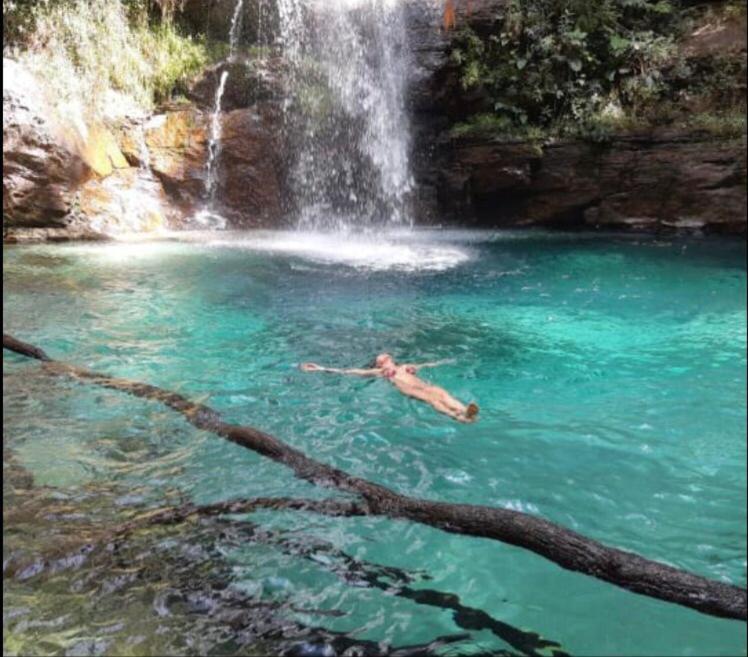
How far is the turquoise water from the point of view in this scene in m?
2.69

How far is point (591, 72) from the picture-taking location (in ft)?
43.0

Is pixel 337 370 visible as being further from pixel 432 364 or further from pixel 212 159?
pixel 212 159

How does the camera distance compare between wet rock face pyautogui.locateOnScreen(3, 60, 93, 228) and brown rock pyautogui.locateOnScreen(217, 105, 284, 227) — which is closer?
wet rock face pyautogui.locateOnScreen(3, 60, 93, 228)

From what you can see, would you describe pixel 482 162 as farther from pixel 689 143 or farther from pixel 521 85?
pixel 689 143

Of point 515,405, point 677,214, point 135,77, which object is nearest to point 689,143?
point 677,214

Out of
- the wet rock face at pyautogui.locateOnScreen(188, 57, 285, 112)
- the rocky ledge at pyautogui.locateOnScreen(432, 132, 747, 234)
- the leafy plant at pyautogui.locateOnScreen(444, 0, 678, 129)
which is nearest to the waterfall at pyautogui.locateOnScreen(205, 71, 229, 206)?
the wet rock face at pyautogui.locateOnScreen(188, 57, 285, 112)

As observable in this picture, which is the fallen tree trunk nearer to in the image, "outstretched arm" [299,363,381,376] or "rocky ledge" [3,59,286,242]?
"outstretched arm" [299,363,381,376]

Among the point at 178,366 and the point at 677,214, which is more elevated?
the point at 677,214

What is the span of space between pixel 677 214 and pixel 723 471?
8234mm

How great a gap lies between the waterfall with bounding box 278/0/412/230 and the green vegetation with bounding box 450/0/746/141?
1.50m

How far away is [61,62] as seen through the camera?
484 inches

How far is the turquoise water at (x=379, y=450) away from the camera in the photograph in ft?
8.81

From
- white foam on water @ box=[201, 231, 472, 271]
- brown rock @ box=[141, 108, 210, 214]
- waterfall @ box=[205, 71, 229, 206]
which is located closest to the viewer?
white foam on water @ box=[201, 231, 472, 271]

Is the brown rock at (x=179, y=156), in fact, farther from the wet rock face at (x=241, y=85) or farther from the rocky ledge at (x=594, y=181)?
the rocky ledge at (x=594, y=181)
